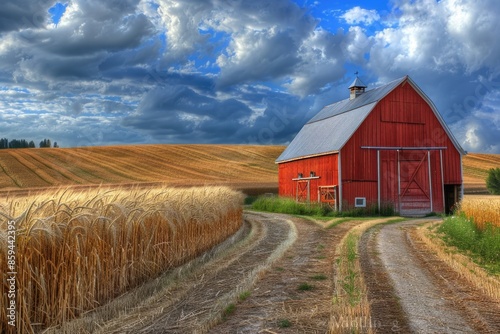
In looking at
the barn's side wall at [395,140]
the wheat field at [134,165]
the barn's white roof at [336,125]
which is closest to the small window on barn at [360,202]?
the barn's side wall at [395,140]

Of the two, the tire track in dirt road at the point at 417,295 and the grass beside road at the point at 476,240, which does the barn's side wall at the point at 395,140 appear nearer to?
the grass beside road at the point at 476,240

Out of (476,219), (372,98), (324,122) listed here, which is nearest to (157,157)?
(324,122)

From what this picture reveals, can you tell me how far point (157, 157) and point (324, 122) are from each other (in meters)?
31.3

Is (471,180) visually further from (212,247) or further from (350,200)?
(212,247)

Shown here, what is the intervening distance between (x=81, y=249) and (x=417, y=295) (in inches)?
208

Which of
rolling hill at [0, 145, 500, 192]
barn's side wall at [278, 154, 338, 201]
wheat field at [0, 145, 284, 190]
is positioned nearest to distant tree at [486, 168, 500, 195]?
rolling hill at [0, 145, 500, 192]

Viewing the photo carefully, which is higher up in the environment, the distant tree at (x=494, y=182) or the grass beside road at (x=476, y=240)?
the distant tree at (x=494, y=182)

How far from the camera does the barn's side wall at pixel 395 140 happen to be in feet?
88.9

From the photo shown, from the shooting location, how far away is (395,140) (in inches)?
1107

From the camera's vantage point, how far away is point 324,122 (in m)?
34.0

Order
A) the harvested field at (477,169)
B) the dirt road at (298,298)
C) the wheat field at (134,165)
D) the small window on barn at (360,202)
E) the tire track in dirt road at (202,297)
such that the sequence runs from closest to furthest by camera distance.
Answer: the dirt road at (298,298) → the tire track in dirt road at (202,297) → the small window on barn at (360,202) → the wheat field at (134,165) → the harvested field at (477,169)

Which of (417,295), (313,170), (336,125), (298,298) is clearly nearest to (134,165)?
(313,170)

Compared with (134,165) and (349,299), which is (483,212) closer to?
(349,299)

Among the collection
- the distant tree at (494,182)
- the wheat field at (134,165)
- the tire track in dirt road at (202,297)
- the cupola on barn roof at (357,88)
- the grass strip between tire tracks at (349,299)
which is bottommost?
the tire track in dirt road at (202,297)
